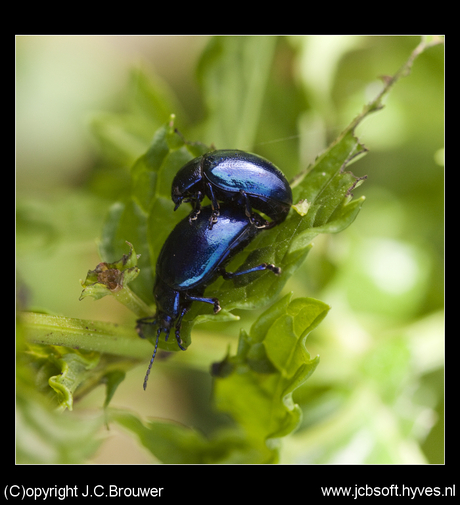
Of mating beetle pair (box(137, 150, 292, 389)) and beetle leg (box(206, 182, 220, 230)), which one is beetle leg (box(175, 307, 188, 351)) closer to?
mating beetle pair (box(137, 150, 292, 389))

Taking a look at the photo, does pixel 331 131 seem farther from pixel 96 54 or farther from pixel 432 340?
pixel 96 54

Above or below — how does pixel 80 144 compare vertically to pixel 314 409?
above

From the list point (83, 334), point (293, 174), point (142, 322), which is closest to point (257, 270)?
point (142, 322)

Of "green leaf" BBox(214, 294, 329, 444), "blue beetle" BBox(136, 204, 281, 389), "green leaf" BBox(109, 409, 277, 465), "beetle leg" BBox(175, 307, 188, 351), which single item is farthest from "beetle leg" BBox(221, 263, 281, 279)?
"green leaf" BBox(109, 409, 277, 465)

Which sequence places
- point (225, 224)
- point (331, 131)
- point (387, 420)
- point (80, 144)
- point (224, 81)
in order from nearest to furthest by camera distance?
point (225, 224)
point (387, 420)
point (224, 81)
point (331, 131)
point (80, 144)

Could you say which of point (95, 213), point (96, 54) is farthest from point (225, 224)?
point (96, 54)
